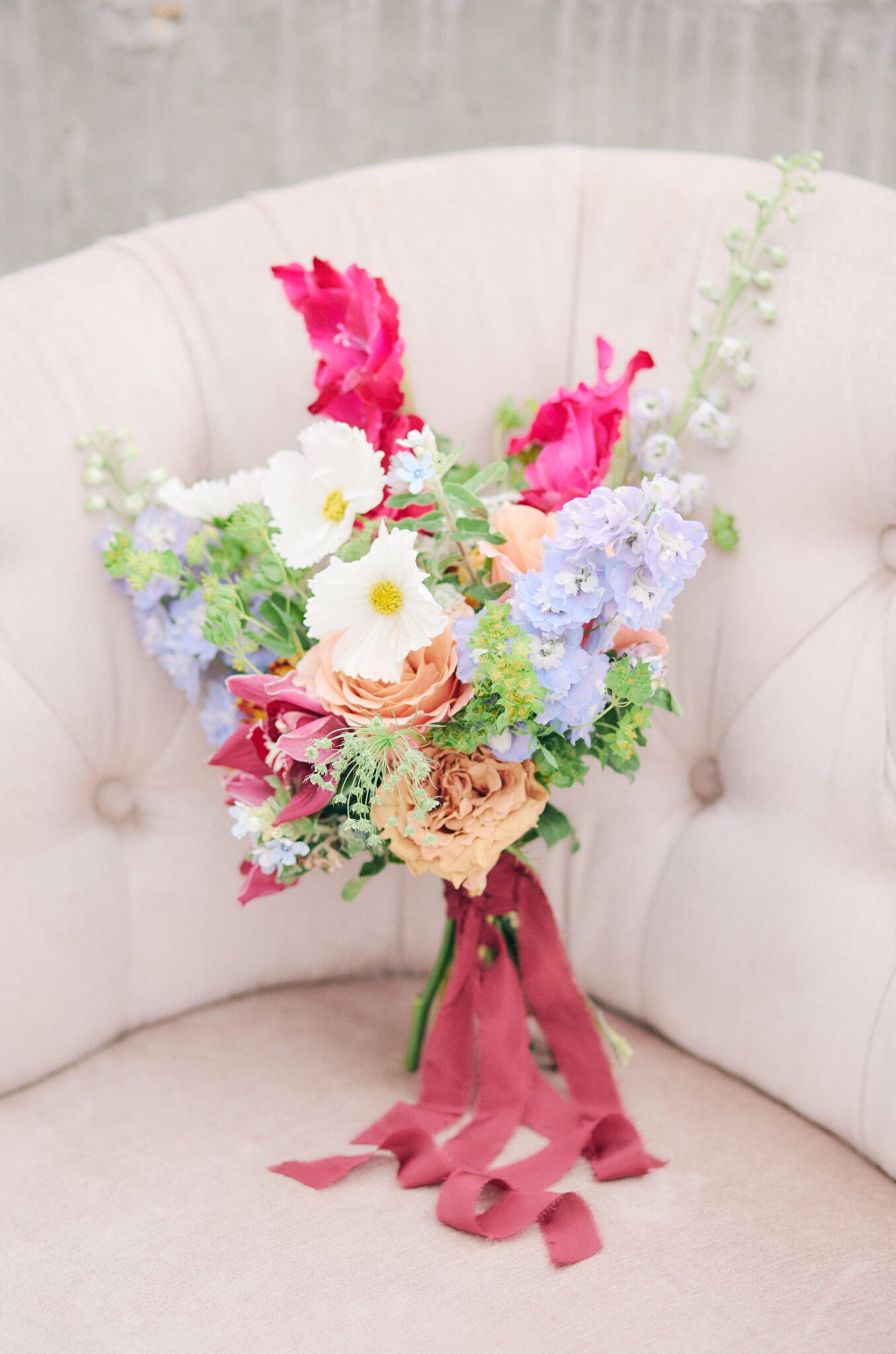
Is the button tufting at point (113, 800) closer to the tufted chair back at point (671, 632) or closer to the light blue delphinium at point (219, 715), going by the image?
the tufted chair back at point (671, 632)

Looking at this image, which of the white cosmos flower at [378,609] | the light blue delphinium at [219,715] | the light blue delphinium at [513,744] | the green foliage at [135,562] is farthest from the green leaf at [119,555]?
the light blue delphinium at [513,744]

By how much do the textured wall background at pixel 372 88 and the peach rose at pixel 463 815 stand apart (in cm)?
81

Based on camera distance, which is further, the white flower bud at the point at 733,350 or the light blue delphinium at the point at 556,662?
the white flower bud at the point at 733,350

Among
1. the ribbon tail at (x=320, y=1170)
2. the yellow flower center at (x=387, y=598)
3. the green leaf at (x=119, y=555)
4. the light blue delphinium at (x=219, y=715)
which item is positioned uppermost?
the yellow flower center at (x=387, y=598)

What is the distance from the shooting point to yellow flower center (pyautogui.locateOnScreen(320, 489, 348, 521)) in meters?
0.73

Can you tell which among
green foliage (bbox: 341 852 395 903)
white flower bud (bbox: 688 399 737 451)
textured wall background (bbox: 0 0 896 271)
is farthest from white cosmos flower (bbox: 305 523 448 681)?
textured wall background (bbox: 0 0 896 271)

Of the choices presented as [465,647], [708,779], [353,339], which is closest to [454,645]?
[465,647]

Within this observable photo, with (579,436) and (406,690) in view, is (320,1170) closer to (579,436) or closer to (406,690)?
(406,690)

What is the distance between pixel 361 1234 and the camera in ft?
2.35

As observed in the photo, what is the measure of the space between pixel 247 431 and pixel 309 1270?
0.63 metres

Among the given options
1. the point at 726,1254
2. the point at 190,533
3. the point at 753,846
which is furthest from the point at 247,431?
the point at 726,1254

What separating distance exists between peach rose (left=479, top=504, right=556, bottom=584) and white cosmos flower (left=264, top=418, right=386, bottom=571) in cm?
8

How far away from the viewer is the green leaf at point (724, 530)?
858 mm

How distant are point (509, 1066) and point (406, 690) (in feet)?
1.13
